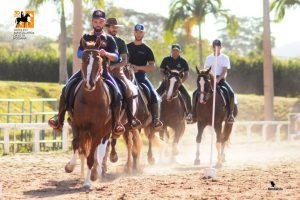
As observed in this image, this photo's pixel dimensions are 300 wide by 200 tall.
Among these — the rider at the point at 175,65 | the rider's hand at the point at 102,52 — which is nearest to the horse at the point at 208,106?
the rider at the point at 175,65

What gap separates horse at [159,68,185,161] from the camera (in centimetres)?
1698

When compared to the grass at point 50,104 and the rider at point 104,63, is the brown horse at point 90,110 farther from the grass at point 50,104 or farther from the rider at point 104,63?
the grass at point 50,104

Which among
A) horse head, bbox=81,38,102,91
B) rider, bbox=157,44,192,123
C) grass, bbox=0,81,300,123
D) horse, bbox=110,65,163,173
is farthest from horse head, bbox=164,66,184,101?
grass, bbox=0,81,300,123

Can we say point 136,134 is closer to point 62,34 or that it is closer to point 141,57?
point 141,57

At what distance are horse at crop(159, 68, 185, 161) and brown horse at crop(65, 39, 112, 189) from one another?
5.53m

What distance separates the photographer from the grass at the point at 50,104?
31144 mm

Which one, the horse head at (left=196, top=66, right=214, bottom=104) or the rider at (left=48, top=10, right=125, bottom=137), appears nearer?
the rider at (left=48, top=10, right=125, bottom=137)

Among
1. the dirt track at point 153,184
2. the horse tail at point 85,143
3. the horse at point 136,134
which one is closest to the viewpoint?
the dirt track at point 153,184

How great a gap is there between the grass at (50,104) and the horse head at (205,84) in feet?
26.6

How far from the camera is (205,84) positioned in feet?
53.5

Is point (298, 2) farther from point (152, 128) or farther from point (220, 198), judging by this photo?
point (220, 198)

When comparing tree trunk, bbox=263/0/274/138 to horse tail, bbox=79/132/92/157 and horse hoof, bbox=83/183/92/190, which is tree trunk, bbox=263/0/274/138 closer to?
horse tail, bbox=79/132/92/157

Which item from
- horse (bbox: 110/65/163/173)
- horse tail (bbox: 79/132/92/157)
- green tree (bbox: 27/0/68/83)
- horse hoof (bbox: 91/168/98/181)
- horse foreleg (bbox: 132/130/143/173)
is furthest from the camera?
green tree (bbox: 27/0/68/83)

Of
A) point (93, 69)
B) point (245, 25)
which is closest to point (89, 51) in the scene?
point (93, 69)
